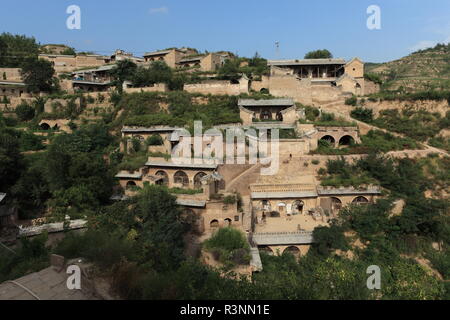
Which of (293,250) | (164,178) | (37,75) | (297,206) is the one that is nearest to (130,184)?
(164,178)

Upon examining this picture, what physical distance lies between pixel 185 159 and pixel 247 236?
675 cm

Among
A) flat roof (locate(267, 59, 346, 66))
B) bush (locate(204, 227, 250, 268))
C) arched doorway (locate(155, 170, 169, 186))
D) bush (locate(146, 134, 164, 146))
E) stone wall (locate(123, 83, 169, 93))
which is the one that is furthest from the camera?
flat roof (locate(267, 59, 346, 66))

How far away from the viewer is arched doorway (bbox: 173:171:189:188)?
65.6ft

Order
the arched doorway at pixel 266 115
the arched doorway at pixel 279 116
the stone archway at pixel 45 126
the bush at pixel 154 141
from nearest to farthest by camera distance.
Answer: the bush at pixel 154 141 → the arched doorway at pixel 279 116 → the arched doorway at pixel 266 115 → the stone archway at pixel 45 126

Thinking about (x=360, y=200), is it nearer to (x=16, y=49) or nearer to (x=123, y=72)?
(x=123, y=72)

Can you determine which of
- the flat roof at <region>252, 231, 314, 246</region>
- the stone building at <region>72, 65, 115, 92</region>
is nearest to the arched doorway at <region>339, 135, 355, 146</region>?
the flat roof at <region>252, 231, 314, 246</region>

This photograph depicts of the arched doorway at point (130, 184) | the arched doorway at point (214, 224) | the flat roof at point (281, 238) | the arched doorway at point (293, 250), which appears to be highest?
the arched doorway at point (130, 184)

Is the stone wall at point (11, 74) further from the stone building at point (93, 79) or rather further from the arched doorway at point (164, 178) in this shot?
the arched doorway at point (164, 178)

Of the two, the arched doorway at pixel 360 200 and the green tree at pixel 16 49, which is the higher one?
the green tree at pixel 16 49

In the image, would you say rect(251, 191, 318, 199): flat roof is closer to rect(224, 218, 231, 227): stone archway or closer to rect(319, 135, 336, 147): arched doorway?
rect(224, 218, 231, 227): stone archway

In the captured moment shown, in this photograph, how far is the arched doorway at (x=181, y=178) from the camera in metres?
20.0

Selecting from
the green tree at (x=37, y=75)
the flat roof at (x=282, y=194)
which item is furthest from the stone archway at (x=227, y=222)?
the green tree at (x=37, y=75)

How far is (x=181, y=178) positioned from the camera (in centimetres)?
2008

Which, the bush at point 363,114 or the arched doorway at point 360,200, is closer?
the arched doorway at point 360,200
